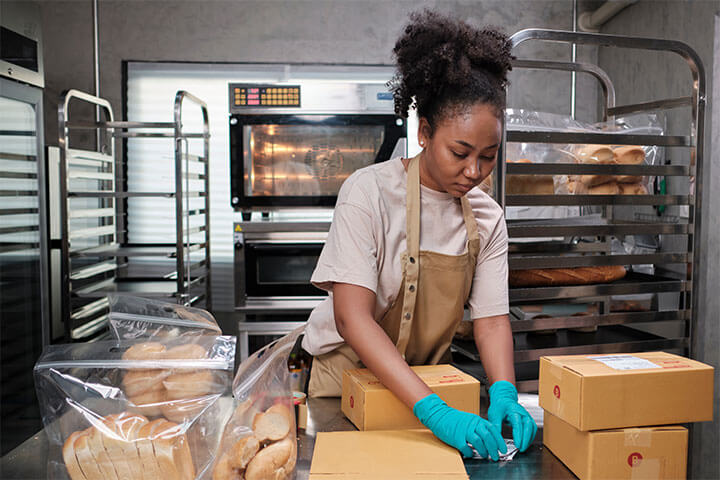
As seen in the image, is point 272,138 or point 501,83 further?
point 272,138

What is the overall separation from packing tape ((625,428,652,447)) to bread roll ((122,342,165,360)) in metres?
0.86

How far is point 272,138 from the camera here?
120 inches

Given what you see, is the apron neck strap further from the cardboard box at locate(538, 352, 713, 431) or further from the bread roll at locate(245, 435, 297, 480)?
the bread roll at locate(245, 435, 297, 480)

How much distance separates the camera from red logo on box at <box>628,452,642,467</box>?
110cm

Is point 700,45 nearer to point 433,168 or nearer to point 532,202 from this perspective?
point 532,202

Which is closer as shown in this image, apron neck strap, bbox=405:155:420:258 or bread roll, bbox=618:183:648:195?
apron neck strap, bbox=405:155:420:258

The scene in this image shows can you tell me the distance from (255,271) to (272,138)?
0.69 meters

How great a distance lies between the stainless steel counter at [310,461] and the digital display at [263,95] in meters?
2.03

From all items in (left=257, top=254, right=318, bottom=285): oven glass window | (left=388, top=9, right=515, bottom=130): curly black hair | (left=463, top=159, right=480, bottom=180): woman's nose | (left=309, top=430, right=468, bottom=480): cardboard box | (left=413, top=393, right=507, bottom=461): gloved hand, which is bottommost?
(left=309, top=430, right=468, bottom=480): cardboard box

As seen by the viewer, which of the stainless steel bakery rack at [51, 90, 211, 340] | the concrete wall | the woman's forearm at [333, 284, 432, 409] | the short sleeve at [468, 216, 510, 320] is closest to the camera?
the woman's forearm at [333, 284, 432, 409]

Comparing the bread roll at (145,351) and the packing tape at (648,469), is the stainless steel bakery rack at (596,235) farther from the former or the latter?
the bread roll at (145,351)

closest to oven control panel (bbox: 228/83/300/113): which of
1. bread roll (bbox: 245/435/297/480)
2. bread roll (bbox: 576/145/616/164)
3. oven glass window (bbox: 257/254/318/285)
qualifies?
oven glass window (bbox: 257/254/318/285)

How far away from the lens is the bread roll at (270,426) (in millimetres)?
1021

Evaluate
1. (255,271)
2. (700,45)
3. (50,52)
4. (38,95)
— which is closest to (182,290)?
(255,271)
